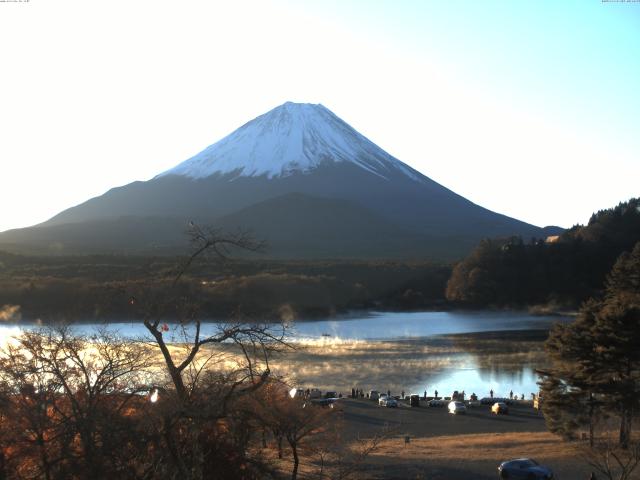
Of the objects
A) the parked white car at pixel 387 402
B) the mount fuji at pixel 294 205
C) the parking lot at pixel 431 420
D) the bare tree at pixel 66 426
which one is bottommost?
the parking lot at pixel 431 420

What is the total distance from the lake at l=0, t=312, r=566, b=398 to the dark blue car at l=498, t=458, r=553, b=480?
796cm

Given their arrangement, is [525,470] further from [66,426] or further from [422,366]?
[422,366]

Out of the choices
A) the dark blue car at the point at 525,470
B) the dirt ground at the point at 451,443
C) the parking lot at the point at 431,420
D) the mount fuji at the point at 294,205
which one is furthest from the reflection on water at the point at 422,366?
the mount fuji at the point at 294,205

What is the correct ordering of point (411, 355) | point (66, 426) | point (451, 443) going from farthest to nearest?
1. point (411, 355)
2. point (451, 443)
3. point (66, 426)

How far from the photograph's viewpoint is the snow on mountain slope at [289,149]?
121375 mm

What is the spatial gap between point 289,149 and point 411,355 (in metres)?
98.5

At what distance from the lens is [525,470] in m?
10.6

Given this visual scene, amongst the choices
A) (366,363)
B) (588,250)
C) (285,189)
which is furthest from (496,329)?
(285,189)

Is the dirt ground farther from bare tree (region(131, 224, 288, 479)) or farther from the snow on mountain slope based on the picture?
the snow on mountain slope

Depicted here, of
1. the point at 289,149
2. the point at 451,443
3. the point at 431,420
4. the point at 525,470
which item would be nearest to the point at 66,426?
the point at 525,470

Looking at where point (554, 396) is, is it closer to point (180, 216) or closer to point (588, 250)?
point (588, 250)

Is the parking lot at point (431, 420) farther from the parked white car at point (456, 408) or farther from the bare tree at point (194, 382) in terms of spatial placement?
the bare tree at point (194, 382)

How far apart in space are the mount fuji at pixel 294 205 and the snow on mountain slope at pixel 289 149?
0.16 meters

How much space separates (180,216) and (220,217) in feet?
23.6
